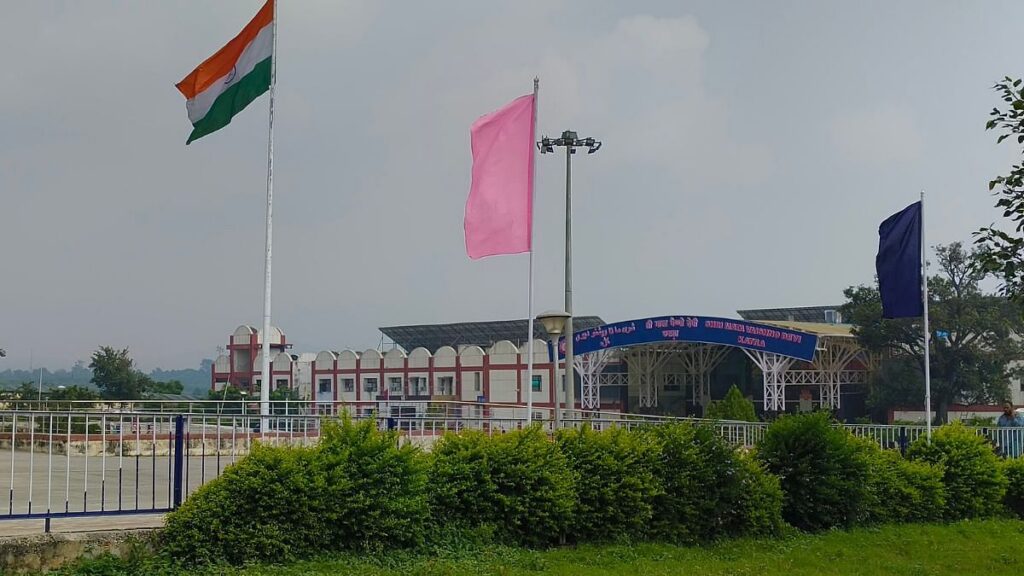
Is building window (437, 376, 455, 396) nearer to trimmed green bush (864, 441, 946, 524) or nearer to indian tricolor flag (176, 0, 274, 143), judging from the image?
indian tricolor flag (176, 0, 274, 143)

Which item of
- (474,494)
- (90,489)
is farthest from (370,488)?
(90,489)

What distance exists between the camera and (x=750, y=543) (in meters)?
11.5

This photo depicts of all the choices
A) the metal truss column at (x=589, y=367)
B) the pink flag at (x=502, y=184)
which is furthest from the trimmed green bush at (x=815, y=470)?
the metal truss column at (x=589, y=367)

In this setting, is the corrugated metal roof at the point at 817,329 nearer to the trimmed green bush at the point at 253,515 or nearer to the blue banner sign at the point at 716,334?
the blue banner sign at the point at 716,334

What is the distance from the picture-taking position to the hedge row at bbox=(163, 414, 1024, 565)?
29.5ft

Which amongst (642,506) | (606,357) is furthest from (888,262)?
(606,357)

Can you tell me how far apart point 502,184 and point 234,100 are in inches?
234

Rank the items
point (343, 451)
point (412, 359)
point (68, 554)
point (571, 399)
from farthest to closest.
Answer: point (412, 359)
point (571, 399)
point (343, 451)
point (68, 554)

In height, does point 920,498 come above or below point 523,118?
below

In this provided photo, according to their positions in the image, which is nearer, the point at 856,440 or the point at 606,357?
the point at 856,440

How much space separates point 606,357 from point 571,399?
84.0ft

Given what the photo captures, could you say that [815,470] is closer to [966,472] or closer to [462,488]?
[966,472]

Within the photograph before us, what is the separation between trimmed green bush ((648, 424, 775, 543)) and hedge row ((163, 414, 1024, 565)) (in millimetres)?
16

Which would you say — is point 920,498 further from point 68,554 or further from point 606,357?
point 606,357
